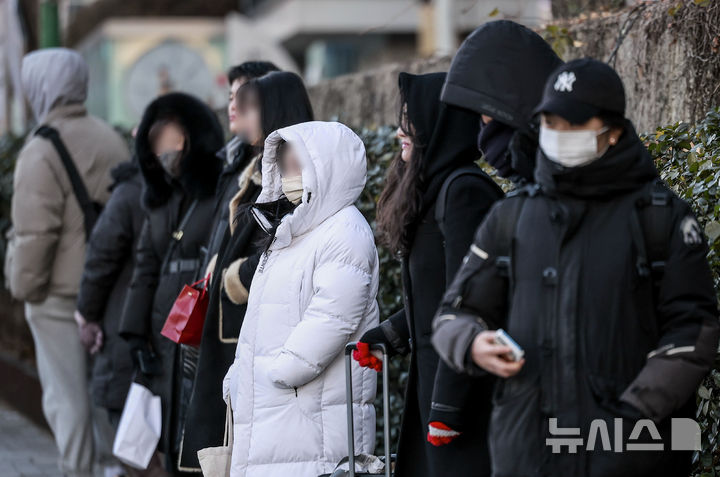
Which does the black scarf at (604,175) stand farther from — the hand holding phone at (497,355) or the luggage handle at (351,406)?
the luggage handle at (351,406)

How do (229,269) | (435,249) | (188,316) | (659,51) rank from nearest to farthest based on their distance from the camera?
(435,249), (229,269), (188,316), (659,51)

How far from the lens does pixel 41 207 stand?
23.3 feet

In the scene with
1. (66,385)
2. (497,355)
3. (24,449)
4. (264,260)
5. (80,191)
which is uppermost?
(497,355)

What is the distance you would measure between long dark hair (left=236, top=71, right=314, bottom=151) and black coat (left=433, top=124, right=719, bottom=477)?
7.14 ft

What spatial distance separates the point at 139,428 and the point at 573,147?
11.3 ft

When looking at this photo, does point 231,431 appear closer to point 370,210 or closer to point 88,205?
point 370,210

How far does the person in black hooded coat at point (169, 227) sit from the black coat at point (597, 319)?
2910 mm

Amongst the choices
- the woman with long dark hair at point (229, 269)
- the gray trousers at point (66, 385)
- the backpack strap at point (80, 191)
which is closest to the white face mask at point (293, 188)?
the woman with long dark hair at point (229, 269)

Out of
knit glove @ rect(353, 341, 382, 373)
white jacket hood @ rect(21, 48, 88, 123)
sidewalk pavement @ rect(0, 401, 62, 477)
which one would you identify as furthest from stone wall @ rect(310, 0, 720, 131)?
sidewalk pavement @ rect(0, 401, 62, 477)

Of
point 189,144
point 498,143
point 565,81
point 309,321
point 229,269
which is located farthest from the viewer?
point 189,144

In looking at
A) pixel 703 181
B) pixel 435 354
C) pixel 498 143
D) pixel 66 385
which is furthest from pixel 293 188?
pixel 66 385

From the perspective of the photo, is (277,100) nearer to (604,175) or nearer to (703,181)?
(703,181)

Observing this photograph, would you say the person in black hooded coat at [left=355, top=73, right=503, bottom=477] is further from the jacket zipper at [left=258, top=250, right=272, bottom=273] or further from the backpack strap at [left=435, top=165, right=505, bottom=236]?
the jacket zipper at [left=258, top=250, right=272, bottom=273]

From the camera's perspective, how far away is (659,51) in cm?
559
